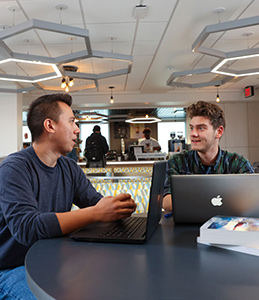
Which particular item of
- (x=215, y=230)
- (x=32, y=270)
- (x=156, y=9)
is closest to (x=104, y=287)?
(x=32, y=270)

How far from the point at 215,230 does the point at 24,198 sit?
2.29ft

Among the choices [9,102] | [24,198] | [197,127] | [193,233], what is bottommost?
[193,233]

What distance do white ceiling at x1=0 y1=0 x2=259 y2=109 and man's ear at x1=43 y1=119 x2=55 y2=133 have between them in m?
3.25

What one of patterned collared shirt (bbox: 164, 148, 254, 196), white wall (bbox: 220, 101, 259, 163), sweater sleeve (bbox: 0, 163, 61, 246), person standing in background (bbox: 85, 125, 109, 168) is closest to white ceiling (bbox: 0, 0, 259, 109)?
person standing in background (bbox: 85, 125, 109, 168)

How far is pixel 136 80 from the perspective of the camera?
8883 millimetres

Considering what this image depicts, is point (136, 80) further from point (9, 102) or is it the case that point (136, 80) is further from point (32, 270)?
point (32, 270)

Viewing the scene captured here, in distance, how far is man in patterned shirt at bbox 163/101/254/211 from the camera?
6.68 ft

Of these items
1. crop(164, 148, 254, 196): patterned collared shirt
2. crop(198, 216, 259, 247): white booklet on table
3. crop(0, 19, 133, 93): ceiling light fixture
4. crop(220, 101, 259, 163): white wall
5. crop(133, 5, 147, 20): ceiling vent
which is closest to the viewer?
crop(198, 216, 259, 247): white booklet on table

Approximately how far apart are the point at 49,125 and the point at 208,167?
1.07 metres

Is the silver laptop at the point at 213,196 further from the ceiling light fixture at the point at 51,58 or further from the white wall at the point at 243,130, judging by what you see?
the white wall at the point at 243,130

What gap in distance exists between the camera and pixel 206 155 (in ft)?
6.82

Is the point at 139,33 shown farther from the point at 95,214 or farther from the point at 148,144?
the point at 148,144

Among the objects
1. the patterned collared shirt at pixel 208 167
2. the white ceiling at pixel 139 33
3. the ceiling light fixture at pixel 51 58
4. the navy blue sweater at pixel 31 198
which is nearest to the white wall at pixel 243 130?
the white ceiling at pixel 139 33

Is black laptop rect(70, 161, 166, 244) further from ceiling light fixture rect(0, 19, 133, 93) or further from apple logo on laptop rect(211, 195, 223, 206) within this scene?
ceiling light fixture rect(0, 19, 133, 93)
